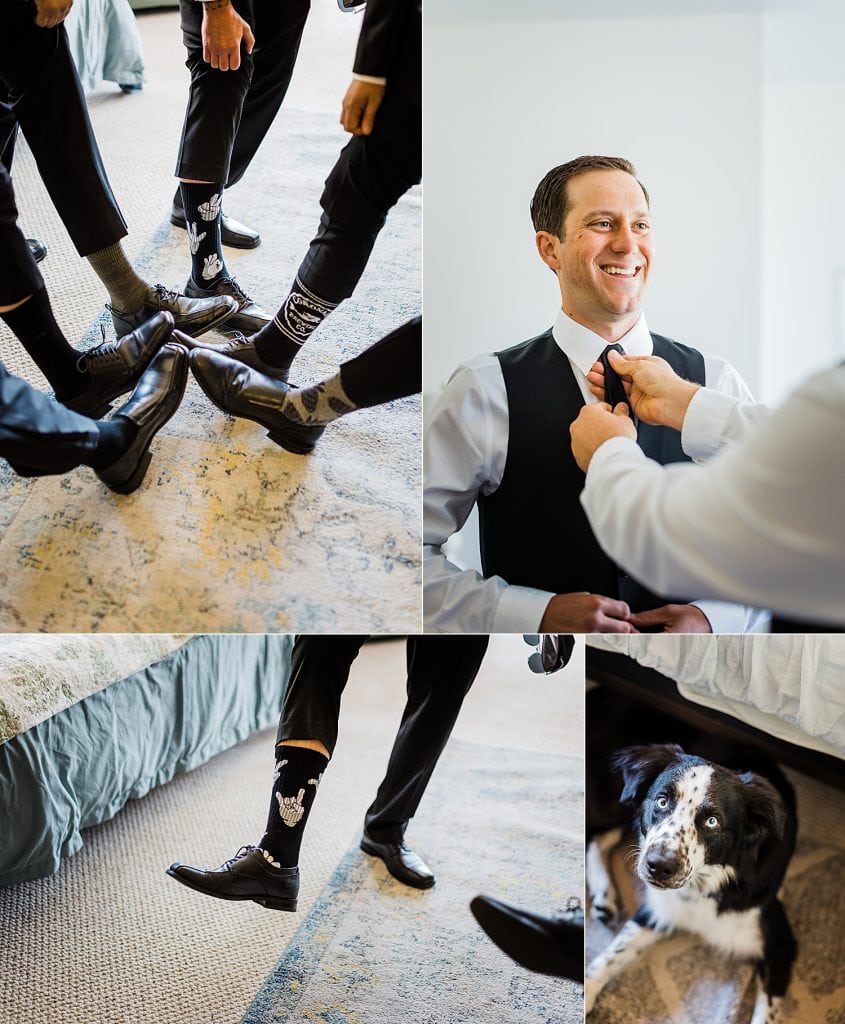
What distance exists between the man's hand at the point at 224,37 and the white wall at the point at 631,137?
0.30m

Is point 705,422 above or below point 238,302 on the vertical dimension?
below

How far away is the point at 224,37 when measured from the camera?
61.7 inches

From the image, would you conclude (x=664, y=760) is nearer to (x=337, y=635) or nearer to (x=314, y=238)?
(x=337, y=635)

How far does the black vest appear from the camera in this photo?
1622 mm

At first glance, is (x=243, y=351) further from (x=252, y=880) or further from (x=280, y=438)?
(x=252, y=880)

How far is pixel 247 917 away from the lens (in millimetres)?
1752

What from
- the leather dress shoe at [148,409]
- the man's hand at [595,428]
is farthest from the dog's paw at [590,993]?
the leather dress shoe at [148,409]

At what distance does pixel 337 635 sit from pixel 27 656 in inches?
22.0

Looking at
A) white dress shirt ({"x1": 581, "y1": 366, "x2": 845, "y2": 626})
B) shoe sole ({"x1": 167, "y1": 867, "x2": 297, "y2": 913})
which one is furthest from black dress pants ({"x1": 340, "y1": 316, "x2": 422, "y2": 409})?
shoe sole ({"x1": 167, "y1": 867, "x2": 297, "y2": 913})

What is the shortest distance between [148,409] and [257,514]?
25cm

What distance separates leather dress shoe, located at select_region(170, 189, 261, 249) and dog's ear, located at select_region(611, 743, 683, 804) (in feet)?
3.68

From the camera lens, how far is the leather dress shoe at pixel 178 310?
1651 millimetres

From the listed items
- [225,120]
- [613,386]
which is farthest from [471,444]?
[225,120]

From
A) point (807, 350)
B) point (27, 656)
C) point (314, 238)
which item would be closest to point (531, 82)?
point (314, 238)
